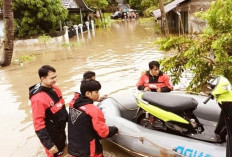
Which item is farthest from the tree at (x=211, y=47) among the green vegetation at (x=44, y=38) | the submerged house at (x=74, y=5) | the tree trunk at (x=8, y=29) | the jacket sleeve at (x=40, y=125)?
the submerged house at (x=74, y=5)

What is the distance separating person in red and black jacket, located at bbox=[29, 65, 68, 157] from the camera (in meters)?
3.91

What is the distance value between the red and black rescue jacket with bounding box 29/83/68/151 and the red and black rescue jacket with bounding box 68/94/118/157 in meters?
0.34

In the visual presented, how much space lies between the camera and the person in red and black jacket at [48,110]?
3.91 m

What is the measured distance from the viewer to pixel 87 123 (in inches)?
149

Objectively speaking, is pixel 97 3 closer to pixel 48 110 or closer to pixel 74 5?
pixel 74 5

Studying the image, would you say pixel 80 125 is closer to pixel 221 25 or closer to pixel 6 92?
pixel 221 25

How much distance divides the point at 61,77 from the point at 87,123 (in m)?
7.01

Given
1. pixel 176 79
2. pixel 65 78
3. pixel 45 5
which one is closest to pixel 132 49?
pixel 65 78

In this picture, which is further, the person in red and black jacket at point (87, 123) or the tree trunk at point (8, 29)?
the tree trunk at point (8, 29)

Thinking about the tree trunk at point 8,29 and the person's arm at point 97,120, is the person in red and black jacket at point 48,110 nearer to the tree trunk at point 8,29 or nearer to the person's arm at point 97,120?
the person's arm at point 97,120

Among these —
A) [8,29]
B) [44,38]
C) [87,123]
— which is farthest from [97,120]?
[44,38]

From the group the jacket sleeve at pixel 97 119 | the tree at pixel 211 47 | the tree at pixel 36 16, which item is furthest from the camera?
the tree at pixel 36 16

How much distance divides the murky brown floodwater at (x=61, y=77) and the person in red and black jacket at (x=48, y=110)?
115cm

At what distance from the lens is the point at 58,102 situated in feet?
13.9
